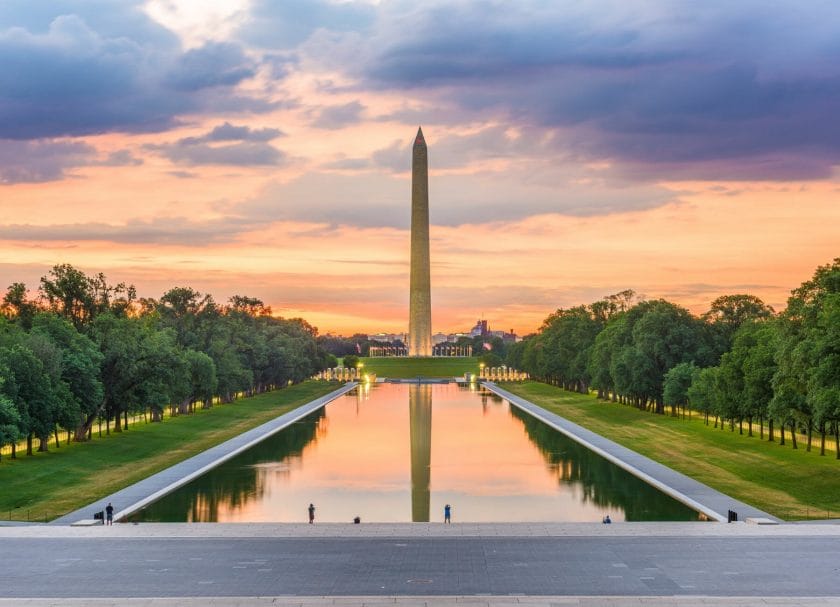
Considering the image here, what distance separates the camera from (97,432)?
66000 mm

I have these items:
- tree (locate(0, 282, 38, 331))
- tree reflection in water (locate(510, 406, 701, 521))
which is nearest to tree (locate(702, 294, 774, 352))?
tree reflection in water (locate(510, 406, 701, 521))

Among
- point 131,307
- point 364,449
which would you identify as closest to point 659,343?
point 364,449

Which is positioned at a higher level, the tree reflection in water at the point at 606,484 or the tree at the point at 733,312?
the tree at the point at 733,312

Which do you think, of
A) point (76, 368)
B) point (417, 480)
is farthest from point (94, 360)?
point (417, 480)

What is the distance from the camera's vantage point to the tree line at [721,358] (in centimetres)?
4603

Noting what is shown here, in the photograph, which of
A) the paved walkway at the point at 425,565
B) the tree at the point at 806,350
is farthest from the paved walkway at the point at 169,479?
the tree at the point at 806,350

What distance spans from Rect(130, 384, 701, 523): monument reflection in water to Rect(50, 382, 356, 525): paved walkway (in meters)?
0.51

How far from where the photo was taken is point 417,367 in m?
153

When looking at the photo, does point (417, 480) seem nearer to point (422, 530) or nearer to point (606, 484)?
point (606, 484)

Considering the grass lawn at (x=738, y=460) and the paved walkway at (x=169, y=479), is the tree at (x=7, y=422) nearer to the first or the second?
the paved walkway at (x=169, y=479)

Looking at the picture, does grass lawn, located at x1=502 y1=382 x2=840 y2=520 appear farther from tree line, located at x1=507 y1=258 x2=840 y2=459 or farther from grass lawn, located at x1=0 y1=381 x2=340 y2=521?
grass lawn, located at x1=0 y1=381 x2=340 y2=521

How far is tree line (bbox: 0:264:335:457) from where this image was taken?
163 feet

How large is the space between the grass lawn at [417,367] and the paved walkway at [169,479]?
83183mm

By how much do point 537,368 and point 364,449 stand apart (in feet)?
282
